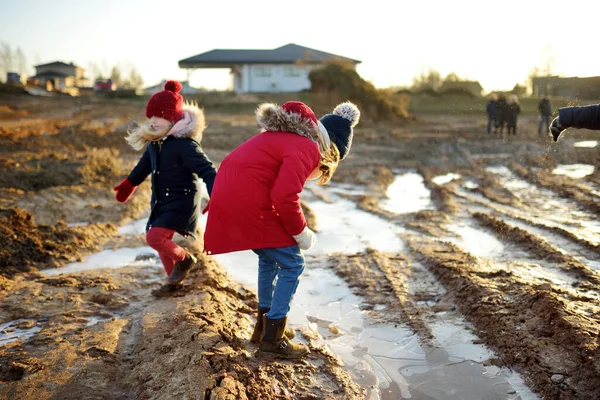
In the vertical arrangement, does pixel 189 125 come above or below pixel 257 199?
above

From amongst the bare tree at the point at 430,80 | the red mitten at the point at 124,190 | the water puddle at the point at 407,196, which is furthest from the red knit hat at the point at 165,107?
the bare tree at the point at 430,80

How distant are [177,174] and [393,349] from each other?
2.07 m

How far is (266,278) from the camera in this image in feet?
11.4

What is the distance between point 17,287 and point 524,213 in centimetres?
632

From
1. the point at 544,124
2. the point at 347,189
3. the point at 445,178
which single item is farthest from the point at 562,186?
the point at 544,124

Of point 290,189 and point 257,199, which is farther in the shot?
point 257,199

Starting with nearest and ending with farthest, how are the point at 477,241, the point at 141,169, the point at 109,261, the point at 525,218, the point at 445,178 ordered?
the point at 141,169
the point at 109,261
the point at 477,241
the point at 525,218
the point at 445,178

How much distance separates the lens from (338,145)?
3428 millimetres

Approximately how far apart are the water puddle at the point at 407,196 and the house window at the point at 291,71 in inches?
1125

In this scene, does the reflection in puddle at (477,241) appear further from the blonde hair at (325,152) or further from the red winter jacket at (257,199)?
the red winter jacket at (257,199)

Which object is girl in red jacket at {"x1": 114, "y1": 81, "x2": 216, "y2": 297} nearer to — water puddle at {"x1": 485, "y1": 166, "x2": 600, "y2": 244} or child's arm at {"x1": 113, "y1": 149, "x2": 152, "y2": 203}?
child's arm at {"x1": 113, "y1": 149, "x2": 152, "y2": 203}

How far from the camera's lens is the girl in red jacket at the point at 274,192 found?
9.98 feet

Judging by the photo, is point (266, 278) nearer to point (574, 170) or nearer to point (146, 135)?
point (146, 135)

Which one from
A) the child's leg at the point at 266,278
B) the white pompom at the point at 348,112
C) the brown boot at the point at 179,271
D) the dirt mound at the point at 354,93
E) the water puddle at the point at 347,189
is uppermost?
the dirt mound at the point at 354,93
